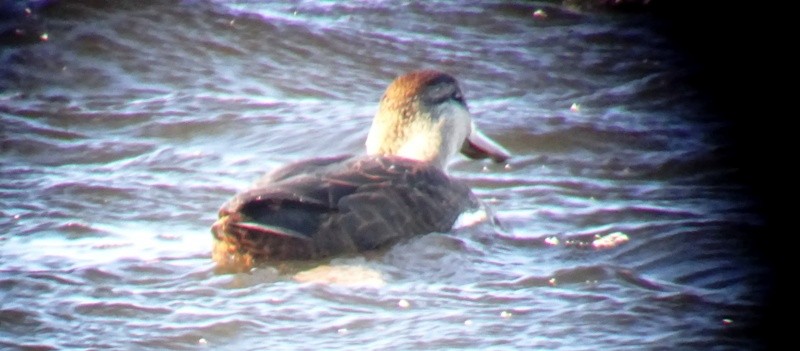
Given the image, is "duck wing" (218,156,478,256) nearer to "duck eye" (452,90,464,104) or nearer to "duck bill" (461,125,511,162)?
"duck eye" (452,90,464,104)

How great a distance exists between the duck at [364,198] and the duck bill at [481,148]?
1.11 ft

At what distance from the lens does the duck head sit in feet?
29.7

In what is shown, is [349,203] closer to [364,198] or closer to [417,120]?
[364,198]

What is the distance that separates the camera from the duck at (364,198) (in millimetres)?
7180

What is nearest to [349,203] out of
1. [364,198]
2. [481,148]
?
[364,198]

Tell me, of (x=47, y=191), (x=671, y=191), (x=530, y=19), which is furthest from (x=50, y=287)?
(x=530, y=19)

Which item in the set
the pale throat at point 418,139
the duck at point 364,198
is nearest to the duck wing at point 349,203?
the duck at point 364,198

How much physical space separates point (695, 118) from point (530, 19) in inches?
105

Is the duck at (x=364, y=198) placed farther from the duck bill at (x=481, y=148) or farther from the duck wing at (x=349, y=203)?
the duck bill at (x=481, y=148)

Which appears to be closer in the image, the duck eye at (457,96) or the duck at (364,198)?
the duck at (364,198)

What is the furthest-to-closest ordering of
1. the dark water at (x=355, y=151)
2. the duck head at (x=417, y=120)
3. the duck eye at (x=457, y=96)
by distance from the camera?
the duck eye at (x=457, y=96) < the duck head at (x=417, y=120) < the dark water at (x=355, y=151)

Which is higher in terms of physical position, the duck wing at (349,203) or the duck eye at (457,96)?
the duck eye at (457,96)

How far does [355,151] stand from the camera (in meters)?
10.1

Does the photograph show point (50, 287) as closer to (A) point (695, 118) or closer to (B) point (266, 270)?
(B) point (266, 270)
